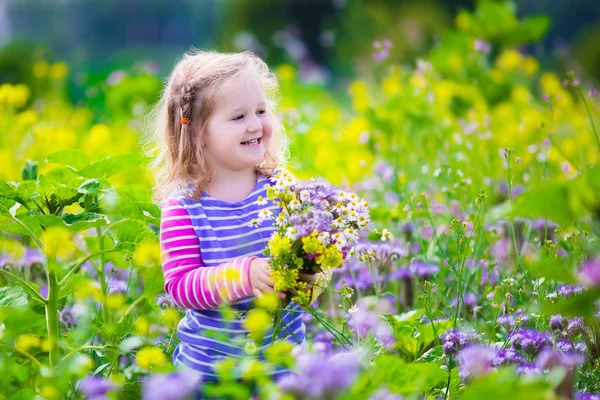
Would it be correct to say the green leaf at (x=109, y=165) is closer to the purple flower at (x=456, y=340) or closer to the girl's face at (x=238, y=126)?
the girl's face at (x=238, y=126)

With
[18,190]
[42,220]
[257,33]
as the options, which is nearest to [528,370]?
[42,220]

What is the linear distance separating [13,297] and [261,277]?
0.67 meters

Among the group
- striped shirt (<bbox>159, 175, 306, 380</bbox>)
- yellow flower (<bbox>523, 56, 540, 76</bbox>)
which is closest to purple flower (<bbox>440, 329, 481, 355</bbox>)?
striped shirt (<bbox>159, 175, 306, 380</bbox>)

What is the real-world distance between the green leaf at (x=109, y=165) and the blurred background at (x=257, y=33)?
162 centimetres

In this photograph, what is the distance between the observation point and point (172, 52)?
14.7 metres

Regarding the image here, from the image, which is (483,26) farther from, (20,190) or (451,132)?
(20,190)

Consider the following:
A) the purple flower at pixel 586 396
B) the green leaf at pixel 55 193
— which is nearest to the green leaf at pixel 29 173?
the green leaf at pixel 55 193

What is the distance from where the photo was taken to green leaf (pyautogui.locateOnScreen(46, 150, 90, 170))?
7.42 ft

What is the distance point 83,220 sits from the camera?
1.78 meters

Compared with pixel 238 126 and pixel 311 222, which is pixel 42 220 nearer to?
pixel 238 126

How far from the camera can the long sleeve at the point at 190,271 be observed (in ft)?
5.74

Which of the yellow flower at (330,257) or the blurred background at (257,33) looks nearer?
the yellow flower at (330,257)

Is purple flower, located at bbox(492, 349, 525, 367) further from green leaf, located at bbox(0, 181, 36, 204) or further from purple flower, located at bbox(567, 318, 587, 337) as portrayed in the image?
green leaf, located at bbox(0, 181, 36, 204)

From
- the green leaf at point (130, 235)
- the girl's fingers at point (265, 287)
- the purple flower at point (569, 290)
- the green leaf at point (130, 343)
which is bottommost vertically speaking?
the green leaf at point (130, 343)
